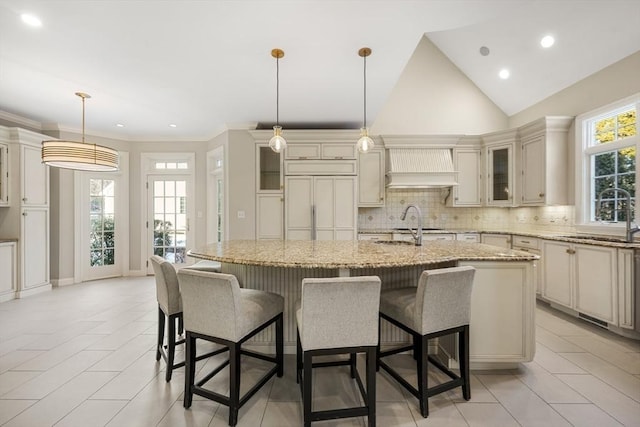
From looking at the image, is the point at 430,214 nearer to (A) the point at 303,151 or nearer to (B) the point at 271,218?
(A) the point at 303,151

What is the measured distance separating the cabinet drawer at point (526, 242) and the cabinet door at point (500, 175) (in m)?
0.75

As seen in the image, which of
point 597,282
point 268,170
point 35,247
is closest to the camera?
point 597,282

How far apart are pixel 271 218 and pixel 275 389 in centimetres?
262

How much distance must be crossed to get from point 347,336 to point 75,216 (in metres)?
5.21

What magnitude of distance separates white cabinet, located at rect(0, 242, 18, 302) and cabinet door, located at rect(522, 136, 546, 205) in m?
7.11

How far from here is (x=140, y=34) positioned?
7.82 feet

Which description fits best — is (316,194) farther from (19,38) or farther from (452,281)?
(19,38)

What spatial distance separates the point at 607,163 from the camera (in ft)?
11.3

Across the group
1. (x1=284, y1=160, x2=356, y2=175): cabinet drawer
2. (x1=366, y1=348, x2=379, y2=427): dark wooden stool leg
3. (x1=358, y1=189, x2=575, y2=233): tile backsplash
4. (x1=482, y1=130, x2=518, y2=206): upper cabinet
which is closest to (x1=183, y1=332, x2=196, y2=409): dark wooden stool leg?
(x1=366, y1=348, x2=379, y2=427): dark wooden stool leg

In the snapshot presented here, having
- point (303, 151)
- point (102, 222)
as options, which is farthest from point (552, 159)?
point (102, 222)

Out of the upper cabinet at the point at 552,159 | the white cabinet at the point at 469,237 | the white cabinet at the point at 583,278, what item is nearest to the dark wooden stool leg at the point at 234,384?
the white cabinet at the point at 583,278

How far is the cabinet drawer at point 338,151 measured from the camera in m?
4.21

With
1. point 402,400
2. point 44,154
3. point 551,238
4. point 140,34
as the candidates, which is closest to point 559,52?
point 551,238

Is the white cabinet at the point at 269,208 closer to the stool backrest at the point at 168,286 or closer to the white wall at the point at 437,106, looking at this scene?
the white wall at the point at 437,106
